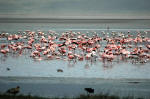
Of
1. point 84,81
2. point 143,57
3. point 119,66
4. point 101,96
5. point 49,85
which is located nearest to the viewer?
point 101,96

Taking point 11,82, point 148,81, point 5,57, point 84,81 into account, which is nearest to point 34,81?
point 11,82

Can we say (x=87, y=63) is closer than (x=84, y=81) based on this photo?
No

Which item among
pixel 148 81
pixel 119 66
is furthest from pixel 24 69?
pixel 148 81

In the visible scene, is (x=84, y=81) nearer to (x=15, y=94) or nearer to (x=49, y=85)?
(x=49, y=85)

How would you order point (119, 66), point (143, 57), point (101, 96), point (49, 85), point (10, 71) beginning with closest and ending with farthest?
point (101, 96), point (49, 85), point (10, 71), point (119, 66), point (143, 57)

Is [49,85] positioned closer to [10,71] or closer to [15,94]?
[15,94]

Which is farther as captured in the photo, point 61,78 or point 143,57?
point 143,57

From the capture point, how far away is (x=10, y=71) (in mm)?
8711

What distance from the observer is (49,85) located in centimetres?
710

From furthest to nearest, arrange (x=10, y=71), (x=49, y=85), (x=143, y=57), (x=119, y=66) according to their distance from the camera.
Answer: (x=143, y=57)
(x=119, y=66)
(x=10, y=71)
(x=49, y=85)

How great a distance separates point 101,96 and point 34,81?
7.33 feet

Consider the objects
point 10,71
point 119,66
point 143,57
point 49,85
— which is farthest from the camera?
point 143,57

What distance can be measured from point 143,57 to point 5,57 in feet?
16.4

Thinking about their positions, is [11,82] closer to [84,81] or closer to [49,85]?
[49,85]
